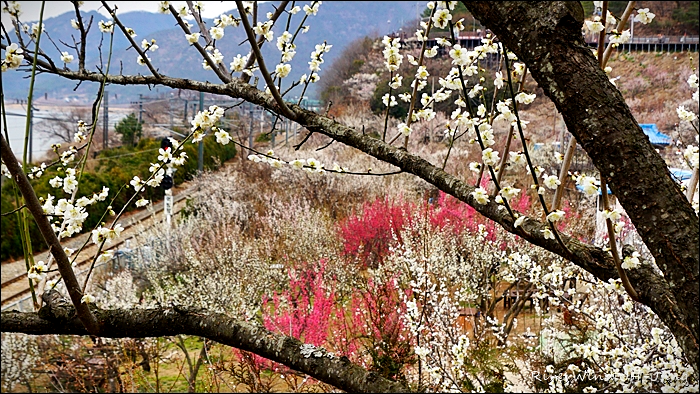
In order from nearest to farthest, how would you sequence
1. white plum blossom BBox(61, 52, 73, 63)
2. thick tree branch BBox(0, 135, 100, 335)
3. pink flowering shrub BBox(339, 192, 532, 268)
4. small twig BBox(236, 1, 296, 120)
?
thick tree branch BBox(0, 135, 100, 335), small twig BBox(236, 1, 296, 120), white plum blossom BBox(61, 52, 73, 63), pink flowering shrub BBox(339, 192, 532, 268)

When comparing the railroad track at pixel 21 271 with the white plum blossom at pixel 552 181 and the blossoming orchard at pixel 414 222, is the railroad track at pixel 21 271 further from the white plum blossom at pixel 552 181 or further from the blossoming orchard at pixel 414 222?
the white plum blossom at pixel 552 181

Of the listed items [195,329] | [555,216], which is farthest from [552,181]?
[195,329]

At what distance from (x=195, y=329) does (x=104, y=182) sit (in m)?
14.9

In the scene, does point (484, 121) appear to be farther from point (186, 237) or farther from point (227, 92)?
point (186, 237)

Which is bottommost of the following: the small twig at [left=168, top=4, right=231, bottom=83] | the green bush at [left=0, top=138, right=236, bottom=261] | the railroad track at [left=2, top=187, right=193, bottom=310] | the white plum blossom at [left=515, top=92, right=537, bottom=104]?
the railroad track at [left=2, top=187, right=193, bottom=310]

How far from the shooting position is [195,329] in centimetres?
131

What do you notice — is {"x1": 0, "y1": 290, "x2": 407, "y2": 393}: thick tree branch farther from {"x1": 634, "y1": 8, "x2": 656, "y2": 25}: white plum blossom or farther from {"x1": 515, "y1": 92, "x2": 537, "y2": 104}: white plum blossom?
{"x1": 634, "y1": 8, "x2": 656, "y2": 25}: white plum blossom

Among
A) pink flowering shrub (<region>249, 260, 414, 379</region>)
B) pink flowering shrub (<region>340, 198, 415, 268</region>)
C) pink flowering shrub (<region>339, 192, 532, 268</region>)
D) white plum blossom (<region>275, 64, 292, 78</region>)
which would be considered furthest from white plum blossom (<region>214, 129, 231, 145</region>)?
pink flowering shrub (<region>340, 198, 415, 268</region>)

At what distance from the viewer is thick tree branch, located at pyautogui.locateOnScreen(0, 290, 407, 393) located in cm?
122

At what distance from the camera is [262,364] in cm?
499

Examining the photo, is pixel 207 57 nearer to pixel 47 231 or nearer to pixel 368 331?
pixel 47 231

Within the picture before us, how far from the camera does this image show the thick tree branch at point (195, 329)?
48.1 inches

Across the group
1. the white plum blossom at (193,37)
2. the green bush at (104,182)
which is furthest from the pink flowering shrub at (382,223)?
the white plum blossom at (193,37)

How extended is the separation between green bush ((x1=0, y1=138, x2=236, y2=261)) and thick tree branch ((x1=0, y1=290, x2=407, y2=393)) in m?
7.08
